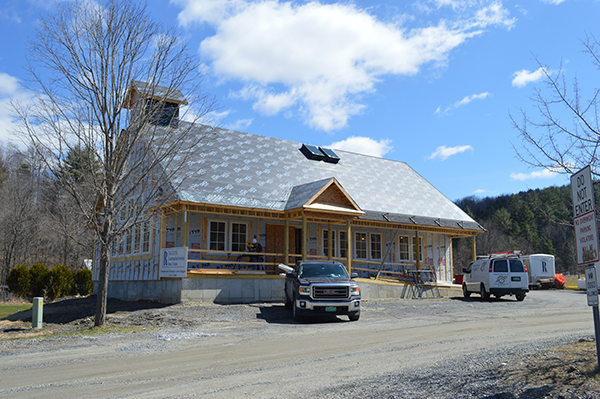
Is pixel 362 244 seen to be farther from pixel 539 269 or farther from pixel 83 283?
pixel 83 283

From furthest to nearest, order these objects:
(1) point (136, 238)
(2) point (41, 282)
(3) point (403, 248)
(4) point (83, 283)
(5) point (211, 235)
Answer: (4) point (83, 283)
(2) point (41, 282)
(3) point (403, 248)
(1) point (136, 238)
(5) point (211, 235)

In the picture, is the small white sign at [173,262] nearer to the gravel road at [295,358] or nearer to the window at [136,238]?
the gravel road at [295,358]

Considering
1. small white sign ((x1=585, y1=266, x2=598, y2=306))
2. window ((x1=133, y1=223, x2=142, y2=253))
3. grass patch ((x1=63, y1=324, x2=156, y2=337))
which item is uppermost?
window ((x1=133, y1=223, x2=142, y2=253))

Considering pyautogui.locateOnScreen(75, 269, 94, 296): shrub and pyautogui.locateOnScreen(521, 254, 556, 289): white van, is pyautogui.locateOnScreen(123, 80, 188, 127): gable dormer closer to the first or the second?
pyautogui.locateOnScreen(75, 269, 94, 296): shrub

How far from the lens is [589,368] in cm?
614

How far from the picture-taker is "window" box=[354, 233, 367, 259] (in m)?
27.0

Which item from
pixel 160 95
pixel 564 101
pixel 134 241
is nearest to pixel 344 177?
pixel 134 241

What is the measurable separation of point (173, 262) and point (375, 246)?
1316cm

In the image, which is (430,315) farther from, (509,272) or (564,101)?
(564,101)

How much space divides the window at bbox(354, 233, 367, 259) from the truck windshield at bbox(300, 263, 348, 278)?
10465 mm

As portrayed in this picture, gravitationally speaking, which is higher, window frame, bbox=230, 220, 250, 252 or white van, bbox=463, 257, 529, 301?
window frame, bbox=230, 220, 250, 252

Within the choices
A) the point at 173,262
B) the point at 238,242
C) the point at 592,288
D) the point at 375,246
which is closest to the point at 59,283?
the point at 238,242

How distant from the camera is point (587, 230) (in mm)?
5824

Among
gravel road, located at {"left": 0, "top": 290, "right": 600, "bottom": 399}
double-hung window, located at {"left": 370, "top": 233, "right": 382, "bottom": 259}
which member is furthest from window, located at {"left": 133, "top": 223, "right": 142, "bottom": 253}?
double-hung window, located at {"left": 370, "top": 233, "right": 382, "bottom": 259}
